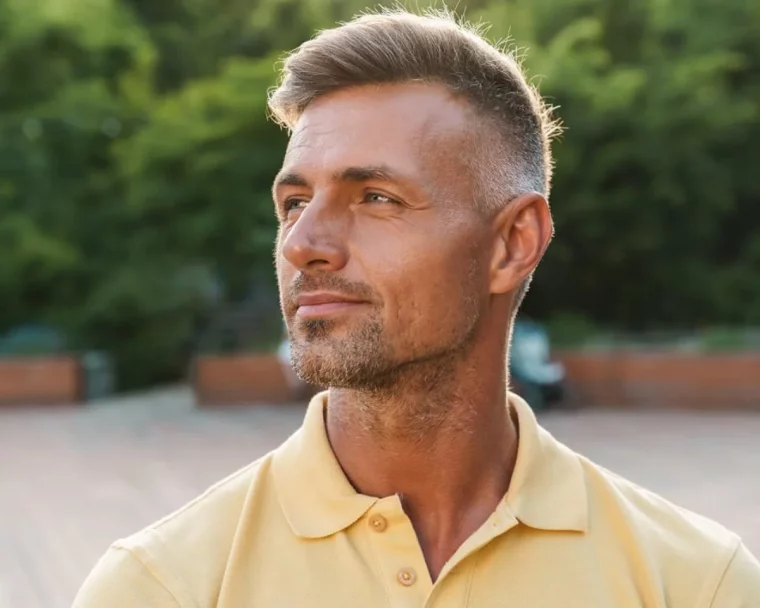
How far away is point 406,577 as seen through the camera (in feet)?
5.62

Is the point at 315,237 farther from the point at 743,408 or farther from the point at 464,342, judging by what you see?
the point at 743,408

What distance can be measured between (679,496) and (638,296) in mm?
11690

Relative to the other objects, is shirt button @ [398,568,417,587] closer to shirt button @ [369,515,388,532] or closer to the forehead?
shirt button @ [369,515,388,532]

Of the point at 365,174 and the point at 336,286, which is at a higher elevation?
the point at 365,174

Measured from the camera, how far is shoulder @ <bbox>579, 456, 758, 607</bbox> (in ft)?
5.83

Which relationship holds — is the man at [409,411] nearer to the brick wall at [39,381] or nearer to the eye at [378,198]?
the eye at [378,198]

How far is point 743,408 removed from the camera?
1353 centimetres

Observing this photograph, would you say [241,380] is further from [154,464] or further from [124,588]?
[124,588]

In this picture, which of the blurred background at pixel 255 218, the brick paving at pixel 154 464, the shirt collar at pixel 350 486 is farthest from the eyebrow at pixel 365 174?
the blurred background at pixel 255 218

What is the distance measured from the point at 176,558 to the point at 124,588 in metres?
0.09

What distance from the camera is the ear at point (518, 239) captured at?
1882 mm

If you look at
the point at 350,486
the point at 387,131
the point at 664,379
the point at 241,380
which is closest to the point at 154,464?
the point at 241,380

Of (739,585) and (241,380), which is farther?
(241,380)

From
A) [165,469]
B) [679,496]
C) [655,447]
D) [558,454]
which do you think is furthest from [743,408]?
[558,454]
